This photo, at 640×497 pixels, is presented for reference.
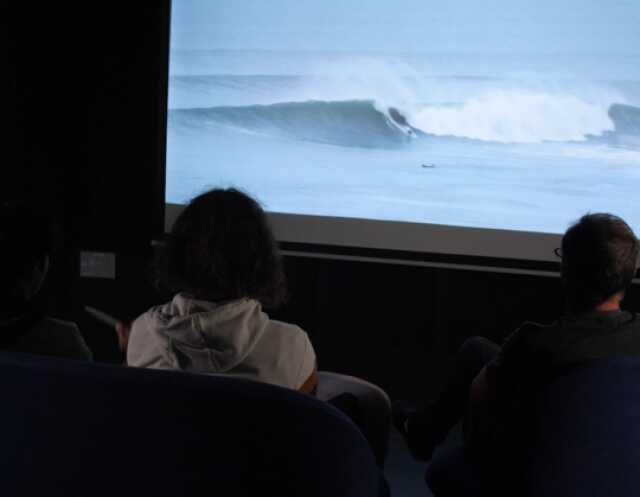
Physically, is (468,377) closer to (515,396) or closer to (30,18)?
(515,396)

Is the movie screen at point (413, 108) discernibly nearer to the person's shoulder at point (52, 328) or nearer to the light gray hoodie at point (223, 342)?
the light gray hoodie at point (223, 342)

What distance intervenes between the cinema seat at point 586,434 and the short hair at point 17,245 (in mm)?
1141

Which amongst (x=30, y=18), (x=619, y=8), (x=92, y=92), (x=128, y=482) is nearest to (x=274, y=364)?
(x=128, y=482)

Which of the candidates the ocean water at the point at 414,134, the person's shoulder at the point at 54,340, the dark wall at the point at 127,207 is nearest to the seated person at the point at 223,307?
the person's shoulder at the point at 54,340

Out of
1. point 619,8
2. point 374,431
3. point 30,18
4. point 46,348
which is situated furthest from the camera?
point 30,18

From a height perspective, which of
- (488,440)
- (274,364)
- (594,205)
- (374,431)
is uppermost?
(594,205)

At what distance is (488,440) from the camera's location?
5.77 feet

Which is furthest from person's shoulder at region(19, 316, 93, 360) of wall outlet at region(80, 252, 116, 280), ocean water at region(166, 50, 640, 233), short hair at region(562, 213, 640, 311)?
wall outlet at region(80, 252, 116, 280)

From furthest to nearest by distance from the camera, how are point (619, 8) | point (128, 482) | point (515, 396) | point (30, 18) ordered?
1. point (30, 18)
2. point (619, 8)
3. point (515, 396)
4. point (128, 482)

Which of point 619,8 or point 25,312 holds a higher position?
point 619,8

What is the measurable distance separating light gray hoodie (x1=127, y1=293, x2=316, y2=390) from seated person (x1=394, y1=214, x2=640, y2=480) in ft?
1.45

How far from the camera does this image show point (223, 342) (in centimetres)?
167

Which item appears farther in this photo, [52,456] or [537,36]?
[537,36]

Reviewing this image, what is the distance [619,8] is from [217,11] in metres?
1.83
